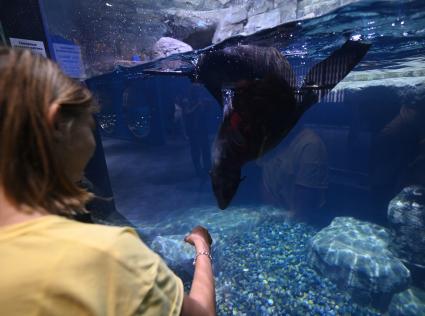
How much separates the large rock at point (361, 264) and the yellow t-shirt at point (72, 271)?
8933 mm

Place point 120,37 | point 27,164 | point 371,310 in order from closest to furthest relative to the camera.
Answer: point 27,164, point 371,310, point 120,37

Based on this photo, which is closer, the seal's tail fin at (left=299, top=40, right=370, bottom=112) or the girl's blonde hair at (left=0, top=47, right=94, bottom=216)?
the girl's blonde hair at (left=0, top=47, right=94, bottom=216)

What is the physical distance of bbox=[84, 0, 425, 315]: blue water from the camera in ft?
25.6

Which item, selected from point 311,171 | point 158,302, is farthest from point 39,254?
point 311,171

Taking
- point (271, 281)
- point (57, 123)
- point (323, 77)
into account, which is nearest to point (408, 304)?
point (271, 281)

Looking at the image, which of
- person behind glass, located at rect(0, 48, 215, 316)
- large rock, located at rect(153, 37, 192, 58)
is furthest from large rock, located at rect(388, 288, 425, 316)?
large rock, located at rect(153, 37, 192, 58)

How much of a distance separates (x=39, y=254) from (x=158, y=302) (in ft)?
1.76

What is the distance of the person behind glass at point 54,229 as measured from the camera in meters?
0.98

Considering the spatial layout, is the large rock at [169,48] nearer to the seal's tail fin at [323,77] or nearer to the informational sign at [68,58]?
the informational sign at [68,58]

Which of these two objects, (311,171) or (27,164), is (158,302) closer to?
(27,164)

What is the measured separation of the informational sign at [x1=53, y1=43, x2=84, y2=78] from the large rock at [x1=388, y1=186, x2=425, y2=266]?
10536 millimetres

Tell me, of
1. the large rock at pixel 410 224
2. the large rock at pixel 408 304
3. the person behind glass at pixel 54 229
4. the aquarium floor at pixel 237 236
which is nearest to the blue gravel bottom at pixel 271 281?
the aquarium floor at pixel 237 236

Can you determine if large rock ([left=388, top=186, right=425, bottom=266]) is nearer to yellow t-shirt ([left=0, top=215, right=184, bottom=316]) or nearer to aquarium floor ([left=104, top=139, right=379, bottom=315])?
→ aquarium floor ([left=104, top=139, right=379, bottom=315])

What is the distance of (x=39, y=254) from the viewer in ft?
3.23
